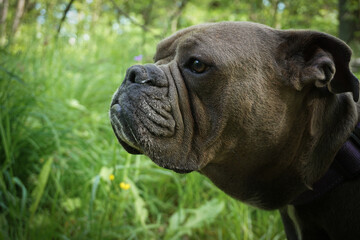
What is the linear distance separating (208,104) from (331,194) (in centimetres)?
92

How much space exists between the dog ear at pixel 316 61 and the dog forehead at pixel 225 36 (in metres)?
0.18

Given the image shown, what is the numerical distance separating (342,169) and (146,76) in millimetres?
1278

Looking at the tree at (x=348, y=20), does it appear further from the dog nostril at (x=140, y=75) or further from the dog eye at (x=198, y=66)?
the dog nostril at (x=140, y=75)

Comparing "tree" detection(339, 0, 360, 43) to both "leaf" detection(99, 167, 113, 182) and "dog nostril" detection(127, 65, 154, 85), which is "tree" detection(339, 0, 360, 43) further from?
"dog nostril" detection(127, 65, 154, 85)

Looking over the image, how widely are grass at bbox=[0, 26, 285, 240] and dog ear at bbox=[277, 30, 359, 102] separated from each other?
1.36 m

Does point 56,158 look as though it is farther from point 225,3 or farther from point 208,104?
point 225,3

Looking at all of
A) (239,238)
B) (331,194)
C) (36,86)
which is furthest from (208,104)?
(36,86)

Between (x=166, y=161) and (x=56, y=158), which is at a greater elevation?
(x=166, y=161)

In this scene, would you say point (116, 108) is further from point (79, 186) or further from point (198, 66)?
point (79, 186)

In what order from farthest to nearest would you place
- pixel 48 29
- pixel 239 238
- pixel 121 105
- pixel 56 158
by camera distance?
1. pixel 48 29
2. pixel 56 158
3. pixel 239 238
4. pixel 121 105

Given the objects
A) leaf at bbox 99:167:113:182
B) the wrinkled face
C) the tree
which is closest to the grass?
leaf at bbox 99:167:113:182

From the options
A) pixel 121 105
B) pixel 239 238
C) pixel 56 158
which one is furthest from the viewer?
pixel 56 158

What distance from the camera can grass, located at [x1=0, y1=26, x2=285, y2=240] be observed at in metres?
2.92

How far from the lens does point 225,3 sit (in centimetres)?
826
